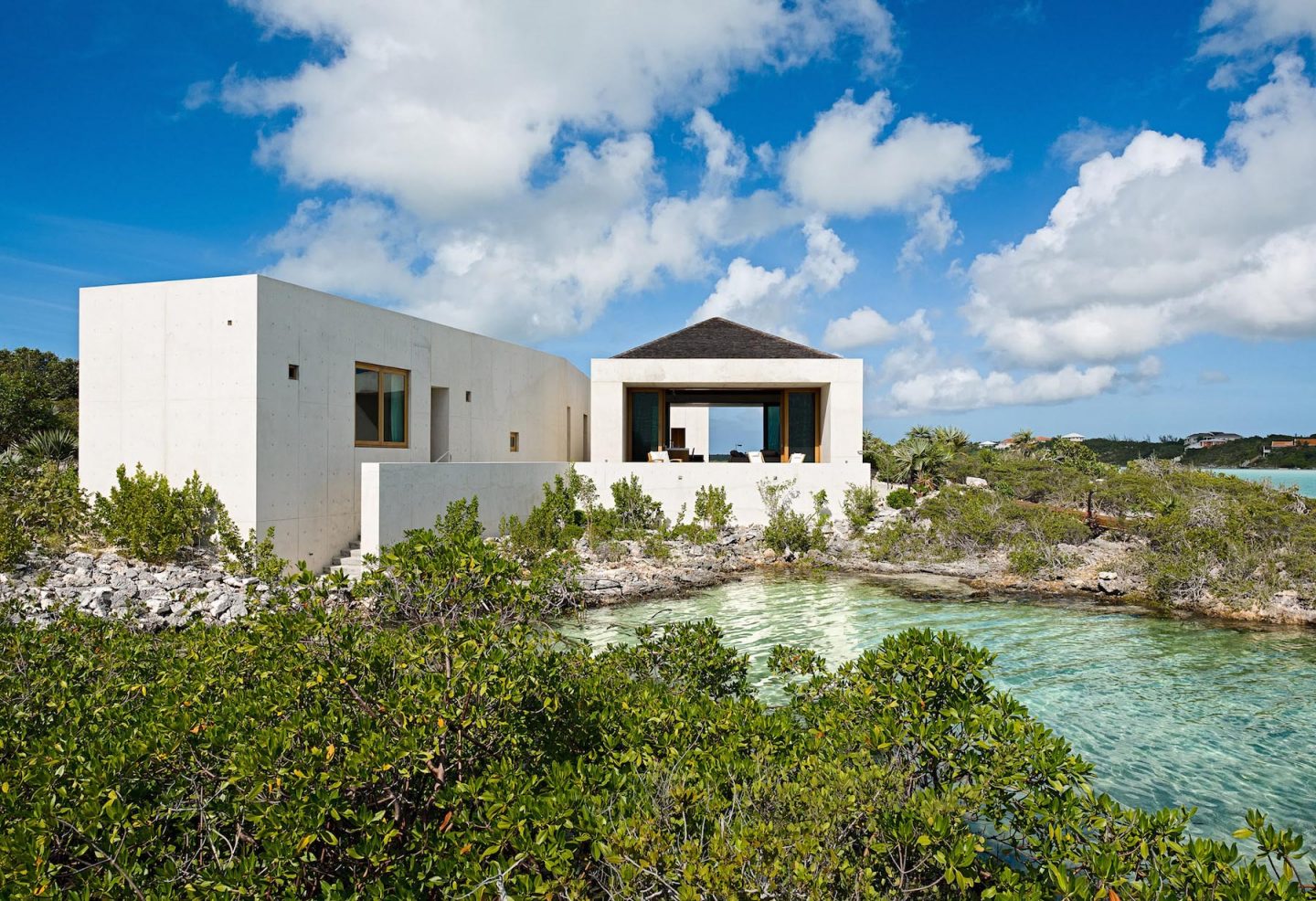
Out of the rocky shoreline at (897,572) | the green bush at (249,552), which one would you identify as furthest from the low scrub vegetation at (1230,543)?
the green bush at (249,552)

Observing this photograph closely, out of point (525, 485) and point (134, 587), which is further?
point (525, 485)

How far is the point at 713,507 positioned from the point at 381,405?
27.8 feet

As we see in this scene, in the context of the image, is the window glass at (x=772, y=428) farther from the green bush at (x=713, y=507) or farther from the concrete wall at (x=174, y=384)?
the concrete wall at (x=174, y=384)

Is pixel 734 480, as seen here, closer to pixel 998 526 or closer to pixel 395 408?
pixel 998 526

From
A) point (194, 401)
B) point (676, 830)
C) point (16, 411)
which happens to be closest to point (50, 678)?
point (676, 830)

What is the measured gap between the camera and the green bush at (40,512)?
10.8m

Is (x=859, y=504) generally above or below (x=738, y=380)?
below

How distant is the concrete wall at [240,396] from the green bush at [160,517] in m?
0.25

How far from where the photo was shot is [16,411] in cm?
2002

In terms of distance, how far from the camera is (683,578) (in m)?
15.1

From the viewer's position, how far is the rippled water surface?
6.40 m

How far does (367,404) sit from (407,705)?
12290 mm

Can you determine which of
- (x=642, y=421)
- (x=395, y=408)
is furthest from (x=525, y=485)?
(x=642, y=421)

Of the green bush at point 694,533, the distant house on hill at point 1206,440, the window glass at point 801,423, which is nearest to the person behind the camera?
the green bush at point 694,533
